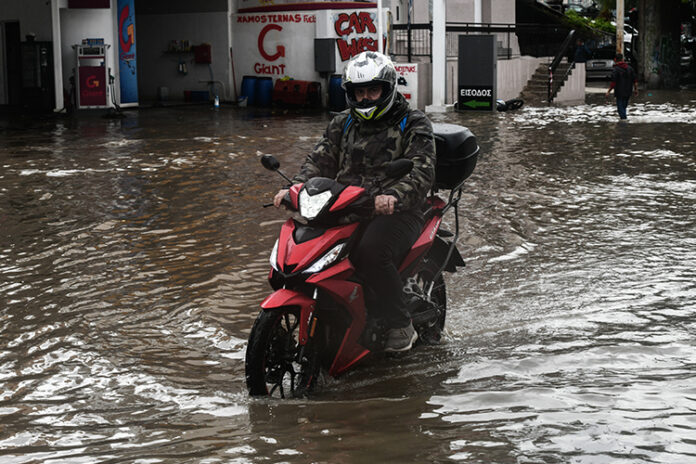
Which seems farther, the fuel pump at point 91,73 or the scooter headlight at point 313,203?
the fuel pump at point 91,73

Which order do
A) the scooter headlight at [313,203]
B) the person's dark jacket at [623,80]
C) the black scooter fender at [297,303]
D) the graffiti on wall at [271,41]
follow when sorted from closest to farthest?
the black scooter fender at [297,303]
the scooter headlight at [313,203]
the person's dark jacket at [623,80]
the graffiti on wall at [271,41]

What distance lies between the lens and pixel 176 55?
1286 inches

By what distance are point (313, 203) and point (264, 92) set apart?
25753mm

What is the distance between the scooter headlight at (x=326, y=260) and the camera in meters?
4.97

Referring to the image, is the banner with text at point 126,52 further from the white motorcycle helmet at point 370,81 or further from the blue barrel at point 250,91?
the white motorcycle helmet at point 370,81

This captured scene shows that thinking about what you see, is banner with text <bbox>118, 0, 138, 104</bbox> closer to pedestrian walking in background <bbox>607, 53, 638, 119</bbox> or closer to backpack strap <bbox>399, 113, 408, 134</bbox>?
pedestrian walking in background <bbox>607, 53, 638, 119</bbox>

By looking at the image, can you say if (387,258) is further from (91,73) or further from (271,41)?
(271,41)

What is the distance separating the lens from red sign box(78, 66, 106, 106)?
26.3 metres

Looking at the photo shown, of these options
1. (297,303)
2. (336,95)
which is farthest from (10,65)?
Answer: (297,303)

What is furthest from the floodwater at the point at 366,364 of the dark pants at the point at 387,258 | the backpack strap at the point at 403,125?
the backpack strap at the point at 403,125

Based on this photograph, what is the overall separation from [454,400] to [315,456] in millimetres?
1040

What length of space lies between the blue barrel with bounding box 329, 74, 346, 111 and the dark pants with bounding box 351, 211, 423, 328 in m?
22.2

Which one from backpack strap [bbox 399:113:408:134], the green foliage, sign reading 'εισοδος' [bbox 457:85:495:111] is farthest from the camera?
the green foliage

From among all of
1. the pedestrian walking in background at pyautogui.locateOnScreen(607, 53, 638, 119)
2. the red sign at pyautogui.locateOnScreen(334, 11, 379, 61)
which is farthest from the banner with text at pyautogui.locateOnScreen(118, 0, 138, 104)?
the pedestrian walking in background at pyautogui.locateOnScreen(607, 53, 638, 119)
